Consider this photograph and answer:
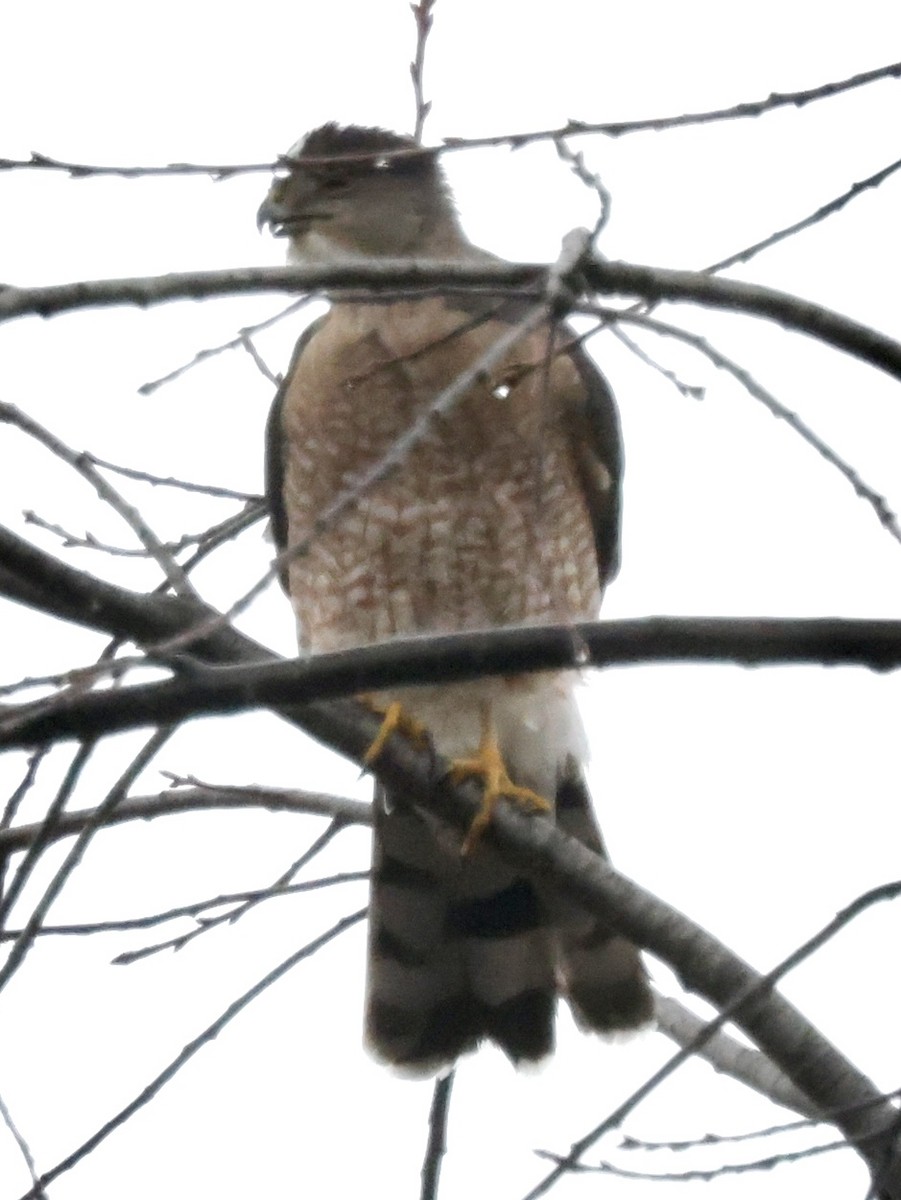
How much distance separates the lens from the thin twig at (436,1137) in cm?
282

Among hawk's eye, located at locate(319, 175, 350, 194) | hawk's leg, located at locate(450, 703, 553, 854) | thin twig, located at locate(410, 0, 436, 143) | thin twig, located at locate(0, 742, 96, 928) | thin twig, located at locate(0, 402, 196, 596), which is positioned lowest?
thin twig, located at locate(0, 742, 96, 928)

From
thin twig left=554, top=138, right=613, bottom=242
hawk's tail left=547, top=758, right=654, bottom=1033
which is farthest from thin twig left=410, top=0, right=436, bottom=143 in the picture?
hawk's tail left=547, top=758, right=654, bottom=1033

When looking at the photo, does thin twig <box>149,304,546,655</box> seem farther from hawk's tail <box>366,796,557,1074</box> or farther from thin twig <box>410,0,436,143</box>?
hawk's tail <box>366,796,557,1074</box>

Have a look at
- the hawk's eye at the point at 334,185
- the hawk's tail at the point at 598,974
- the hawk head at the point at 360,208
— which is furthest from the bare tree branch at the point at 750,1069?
the hawk's eye at the point at 334,185

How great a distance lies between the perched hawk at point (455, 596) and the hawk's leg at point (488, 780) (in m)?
0.02

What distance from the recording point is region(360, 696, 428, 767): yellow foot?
2811mm

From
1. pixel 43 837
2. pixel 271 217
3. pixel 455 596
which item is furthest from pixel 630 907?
pixel 271 217

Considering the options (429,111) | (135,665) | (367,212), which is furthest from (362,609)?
(135,665)

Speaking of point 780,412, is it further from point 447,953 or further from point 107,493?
point 447,953

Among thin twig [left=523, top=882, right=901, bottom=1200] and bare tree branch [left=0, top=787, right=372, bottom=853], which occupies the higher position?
bare tree branch [left=0, top=787, right=372, bottom=853]

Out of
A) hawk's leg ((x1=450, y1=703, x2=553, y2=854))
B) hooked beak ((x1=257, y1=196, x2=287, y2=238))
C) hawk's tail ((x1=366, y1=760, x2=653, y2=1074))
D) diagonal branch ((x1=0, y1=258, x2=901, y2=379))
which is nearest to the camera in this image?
diagonal branch ((x1=0, y1=258, x2=901, y2=379))

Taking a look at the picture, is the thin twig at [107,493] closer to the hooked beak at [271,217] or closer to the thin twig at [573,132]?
the thin twig at [573,132]

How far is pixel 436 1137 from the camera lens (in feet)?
9.68

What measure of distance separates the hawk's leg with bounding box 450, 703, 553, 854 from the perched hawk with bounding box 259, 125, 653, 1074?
0.06 ft
